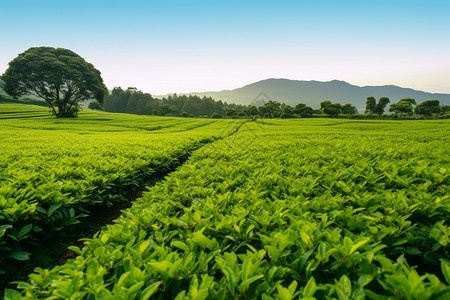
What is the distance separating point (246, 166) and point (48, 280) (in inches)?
130

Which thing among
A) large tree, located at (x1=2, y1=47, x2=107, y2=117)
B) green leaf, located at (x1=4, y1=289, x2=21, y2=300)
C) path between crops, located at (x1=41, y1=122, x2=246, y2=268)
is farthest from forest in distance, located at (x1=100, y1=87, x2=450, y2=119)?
green leaf, located at (x1=4, y1=289, x2=21, y2=300)

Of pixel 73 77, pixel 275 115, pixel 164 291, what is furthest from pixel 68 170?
pixel 275 115

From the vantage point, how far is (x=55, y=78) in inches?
1283

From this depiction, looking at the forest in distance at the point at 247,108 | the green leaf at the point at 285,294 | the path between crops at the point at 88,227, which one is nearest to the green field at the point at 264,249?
the green leaf at the point at 285,294

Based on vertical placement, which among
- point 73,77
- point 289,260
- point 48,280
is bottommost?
point 48,280

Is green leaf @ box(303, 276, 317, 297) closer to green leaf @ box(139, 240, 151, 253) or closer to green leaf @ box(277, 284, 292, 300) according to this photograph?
green leaf @ box(277, 284, 292, 300)

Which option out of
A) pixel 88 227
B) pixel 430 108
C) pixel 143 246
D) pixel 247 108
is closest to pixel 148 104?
pixel 247 108

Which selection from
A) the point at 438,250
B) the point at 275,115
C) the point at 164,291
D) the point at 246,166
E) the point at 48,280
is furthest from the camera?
the point at 275,115

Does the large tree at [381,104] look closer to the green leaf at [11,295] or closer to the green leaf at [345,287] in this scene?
the green leaf at [345,287]

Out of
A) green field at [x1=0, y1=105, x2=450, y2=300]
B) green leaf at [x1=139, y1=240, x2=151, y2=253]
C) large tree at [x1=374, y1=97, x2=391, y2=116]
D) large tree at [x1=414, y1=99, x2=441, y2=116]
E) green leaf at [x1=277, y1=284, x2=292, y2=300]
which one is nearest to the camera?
green leaf at [x1=277, y1=284, x2=292, y2=300]

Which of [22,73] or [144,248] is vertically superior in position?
[22,73]

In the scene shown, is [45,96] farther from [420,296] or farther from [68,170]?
[420,296]

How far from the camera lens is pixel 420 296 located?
0.98 m

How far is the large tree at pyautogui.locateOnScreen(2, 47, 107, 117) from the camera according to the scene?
32969 mm
